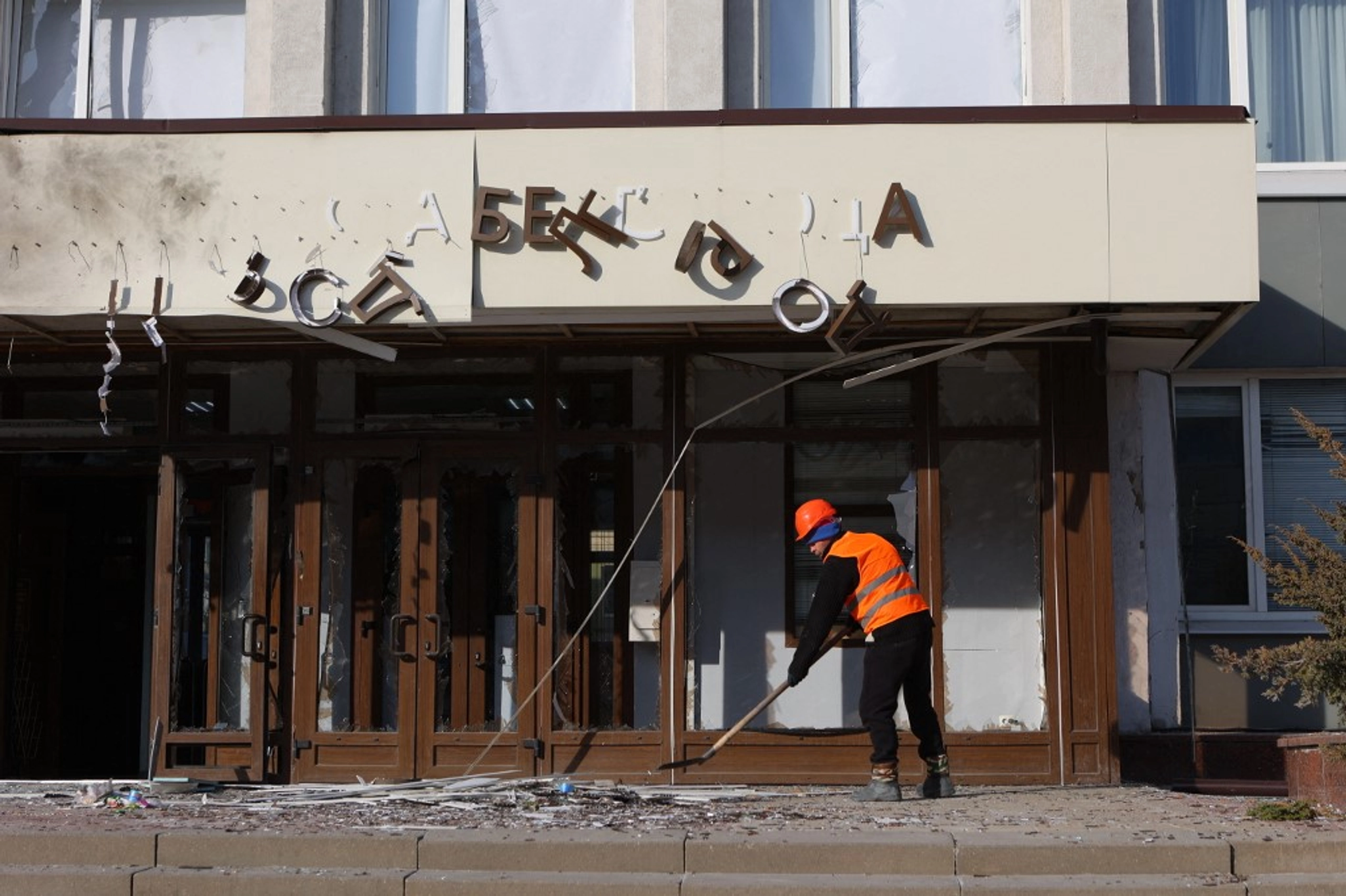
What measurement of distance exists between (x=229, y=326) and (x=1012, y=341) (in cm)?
482

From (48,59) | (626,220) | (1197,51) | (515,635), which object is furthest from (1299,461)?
(48,59)

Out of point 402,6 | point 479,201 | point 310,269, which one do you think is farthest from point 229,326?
point 402,6

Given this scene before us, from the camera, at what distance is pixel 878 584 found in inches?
371

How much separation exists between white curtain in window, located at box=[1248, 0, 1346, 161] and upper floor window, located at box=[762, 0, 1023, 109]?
67.9 inches

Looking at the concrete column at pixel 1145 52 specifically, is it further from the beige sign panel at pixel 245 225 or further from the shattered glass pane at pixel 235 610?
the shattered glass pane at pixel 235 610

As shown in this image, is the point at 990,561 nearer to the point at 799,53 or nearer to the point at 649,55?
the point at 799,53

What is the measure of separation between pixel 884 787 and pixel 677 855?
2.00 metres

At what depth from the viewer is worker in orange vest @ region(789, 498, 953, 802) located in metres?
9.34

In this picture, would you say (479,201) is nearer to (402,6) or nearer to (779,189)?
(779,189)

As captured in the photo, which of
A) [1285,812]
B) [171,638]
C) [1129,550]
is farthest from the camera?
[1129,550]

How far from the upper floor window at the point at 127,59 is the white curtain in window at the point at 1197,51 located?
648cm

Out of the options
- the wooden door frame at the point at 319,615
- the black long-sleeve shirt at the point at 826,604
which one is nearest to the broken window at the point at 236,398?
the wooden door frame at the point at 319,615

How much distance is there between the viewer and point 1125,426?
11.3 m

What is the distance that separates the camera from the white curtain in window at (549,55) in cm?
1166
